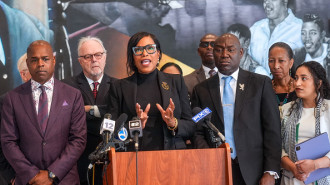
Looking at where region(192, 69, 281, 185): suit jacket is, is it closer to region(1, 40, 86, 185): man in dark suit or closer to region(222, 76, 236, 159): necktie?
region(222, 76, 236, 159): necktie

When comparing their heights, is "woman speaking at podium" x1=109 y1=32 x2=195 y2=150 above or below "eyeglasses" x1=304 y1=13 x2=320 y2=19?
below

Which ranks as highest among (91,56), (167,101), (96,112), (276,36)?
(276,36)

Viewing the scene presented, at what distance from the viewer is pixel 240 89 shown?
440 cm

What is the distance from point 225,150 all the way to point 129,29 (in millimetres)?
3774

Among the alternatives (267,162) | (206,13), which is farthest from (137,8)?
(267,162)

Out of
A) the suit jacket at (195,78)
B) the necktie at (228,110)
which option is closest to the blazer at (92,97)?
the suit jacket at (195,78)

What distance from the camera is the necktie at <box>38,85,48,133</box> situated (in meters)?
4.31

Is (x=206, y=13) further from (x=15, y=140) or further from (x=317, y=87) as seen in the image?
(x=15, y=140)

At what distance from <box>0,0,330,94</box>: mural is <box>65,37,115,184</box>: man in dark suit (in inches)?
49.1

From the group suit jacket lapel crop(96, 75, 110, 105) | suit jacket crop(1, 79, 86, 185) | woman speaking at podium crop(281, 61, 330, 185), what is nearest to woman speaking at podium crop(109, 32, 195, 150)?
suit jacket crop(1, 79, 86, 185)

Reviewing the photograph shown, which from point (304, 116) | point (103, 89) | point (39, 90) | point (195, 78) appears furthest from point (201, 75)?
point (39, 90)

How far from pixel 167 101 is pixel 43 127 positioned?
1.08 m

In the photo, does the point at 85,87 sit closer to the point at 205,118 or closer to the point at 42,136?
the point at 42,136

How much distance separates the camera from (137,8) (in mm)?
6941
